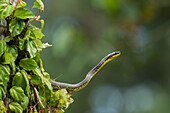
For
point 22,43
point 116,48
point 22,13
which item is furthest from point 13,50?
point 116,48

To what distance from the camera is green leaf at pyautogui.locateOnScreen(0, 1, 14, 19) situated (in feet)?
4.67

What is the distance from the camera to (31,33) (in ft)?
4.97

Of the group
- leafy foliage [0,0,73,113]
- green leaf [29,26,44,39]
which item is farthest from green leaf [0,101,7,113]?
green leaf [29,26,44,39]

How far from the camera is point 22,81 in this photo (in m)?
1.46

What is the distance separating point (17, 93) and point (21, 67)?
5.2 inches

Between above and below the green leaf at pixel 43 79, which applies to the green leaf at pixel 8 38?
above

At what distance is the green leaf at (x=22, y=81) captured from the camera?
1.45 meters

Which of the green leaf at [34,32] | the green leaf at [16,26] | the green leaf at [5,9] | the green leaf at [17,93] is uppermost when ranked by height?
the green leaf at [5,9]

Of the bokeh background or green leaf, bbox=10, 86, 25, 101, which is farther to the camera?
the bokeh background

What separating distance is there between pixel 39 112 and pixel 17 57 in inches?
11.4

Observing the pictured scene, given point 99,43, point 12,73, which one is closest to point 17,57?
point 12,73

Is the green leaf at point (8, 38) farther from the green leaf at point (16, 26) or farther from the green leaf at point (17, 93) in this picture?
the green leaf at point (17, 93)

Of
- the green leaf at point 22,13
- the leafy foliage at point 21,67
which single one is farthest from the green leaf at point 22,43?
the green leaf at point 22,13

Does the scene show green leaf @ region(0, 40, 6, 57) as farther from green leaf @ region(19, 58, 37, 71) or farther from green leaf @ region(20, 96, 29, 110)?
green leaf @ region(20, 96, 29, 110)
